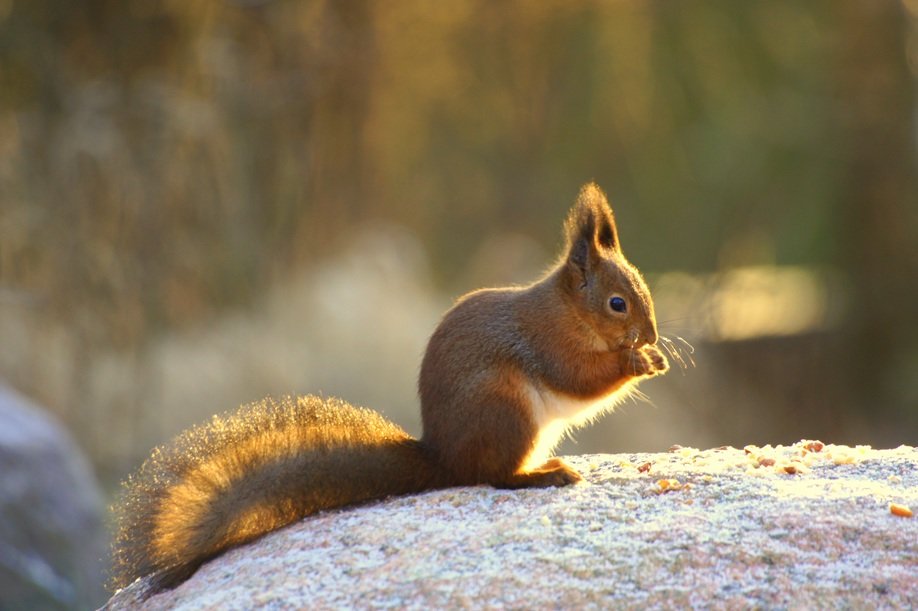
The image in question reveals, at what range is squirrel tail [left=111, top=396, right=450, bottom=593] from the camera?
338 centimetres

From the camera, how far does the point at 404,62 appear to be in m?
10.7

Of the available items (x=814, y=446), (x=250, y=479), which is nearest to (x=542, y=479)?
(x=250, y=479)

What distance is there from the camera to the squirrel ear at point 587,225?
4.06m

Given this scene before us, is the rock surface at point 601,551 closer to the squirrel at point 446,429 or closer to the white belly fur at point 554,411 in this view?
the squirrel at point 446,429

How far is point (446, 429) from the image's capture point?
375 cm

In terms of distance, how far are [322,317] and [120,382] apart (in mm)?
1475

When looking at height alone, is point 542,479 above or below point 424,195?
below

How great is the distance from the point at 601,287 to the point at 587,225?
0.65 feet

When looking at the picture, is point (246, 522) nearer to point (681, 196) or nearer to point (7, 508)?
point (7, 508)

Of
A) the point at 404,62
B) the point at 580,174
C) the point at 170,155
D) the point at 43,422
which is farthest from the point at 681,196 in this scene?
the point at 43,422

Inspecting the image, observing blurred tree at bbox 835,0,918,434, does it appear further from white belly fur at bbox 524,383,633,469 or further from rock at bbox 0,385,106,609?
white belly fur at bbox 524,383,633,469

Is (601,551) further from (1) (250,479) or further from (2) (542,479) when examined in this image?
(1) (250,479)

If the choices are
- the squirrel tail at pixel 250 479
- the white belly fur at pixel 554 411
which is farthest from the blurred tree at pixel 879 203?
the squirrel tail at pixel 250 479

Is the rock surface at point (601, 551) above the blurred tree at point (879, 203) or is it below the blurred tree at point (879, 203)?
below
